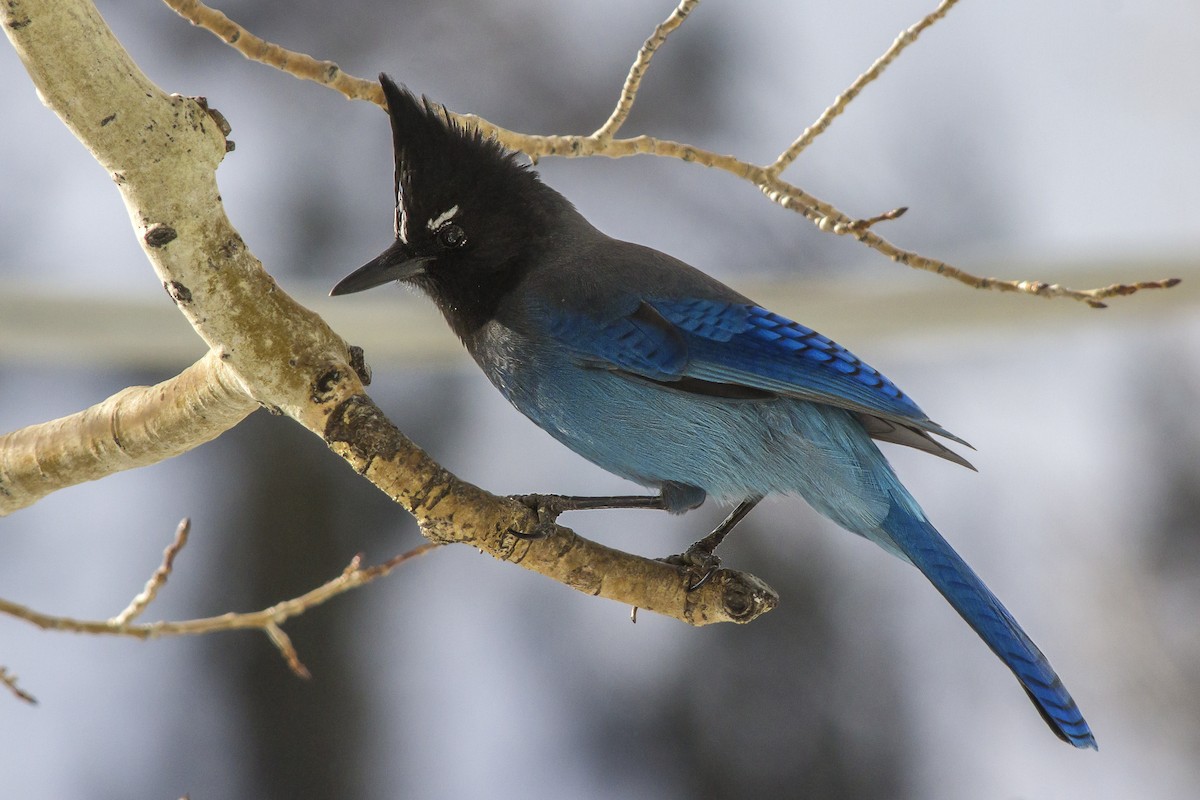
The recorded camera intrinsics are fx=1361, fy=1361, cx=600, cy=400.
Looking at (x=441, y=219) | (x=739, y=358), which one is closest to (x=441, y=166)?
(x=441, y=219)

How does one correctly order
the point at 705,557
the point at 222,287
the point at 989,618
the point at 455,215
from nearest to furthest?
the point at 222,287
the point at 989,618
the point at 705,557
the point at 455,215

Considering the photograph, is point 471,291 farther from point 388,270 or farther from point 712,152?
point 712,152

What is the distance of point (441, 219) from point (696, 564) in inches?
33.3

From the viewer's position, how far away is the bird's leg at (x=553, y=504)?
228cm

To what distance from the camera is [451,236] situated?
2734 mm

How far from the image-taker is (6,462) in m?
2.37

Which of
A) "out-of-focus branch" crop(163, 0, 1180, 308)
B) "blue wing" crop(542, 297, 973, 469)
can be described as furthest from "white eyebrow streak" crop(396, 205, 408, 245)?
"blue wing" crop(542, 297, 973, 469)

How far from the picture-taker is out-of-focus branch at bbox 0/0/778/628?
1905mm

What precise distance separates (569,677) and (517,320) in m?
3.54

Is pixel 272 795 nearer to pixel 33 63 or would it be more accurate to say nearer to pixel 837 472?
pixel 837 472

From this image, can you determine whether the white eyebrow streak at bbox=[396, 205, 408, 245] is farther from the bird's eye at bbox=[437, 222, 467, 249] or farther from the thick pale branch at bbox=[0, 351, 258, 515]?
the thick pale branch at bbox=[0, 351, 258, 515]

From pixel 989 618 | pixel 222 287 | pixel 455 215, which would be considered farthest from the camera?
pixel 455 215

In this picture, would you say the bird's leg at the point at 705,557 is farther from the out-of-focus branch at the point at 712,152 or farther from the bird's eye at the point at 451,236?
the bird's eye at the point at 451,236

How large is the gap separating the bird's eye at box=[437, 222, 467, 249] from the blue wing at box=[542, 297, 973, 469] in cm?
23
